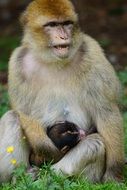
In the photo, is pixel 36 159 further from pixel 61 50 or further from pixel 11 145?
pixel 61 50

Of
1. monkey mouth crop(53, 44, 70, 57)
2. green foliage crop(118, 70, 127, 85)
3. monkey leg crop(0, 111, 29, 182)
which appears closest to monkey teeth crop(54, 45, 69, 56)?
monkey mouth crop(53, 44, 70, 57)

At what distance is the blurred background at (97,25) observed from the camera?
15.1m

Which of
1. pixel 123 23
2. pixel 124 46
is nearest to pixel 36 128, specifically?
pixel 124 46

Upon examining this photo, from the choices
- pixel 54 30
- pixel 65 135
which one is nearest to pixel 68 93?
pixel 65 135

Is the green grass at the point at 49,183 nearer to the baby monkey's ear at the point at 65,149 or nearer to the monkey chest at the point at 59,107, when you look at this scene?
the baby monkey's ear at the point at 65,149

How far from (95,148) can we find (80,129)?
30 centimetres

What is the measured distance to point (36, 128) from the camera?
7875 mm

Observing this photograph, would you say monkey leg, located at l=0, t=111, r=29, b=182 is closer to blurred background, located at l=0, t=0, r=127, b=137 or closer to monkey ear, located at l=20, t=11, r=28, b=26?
monkey ear, located at l=20, t=11, r=28, b=26

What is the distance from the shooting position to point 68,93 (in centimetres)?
792

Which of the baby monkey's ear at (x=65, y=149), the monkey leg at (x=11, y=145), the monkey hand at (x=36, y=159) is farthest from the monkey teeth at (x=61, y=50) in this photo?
the monkey hand at (x=36, y=159)

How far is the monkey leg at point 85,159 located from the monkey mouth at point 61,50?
37.1 inches

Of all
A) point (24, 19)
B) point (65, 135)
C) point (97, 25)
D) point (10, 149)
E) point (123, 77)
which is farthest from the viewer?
point (97, 25)

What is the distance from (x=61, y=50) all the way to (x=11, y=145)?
3.82ft

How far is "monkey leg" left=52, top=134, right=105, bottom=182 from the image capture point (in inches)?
305
